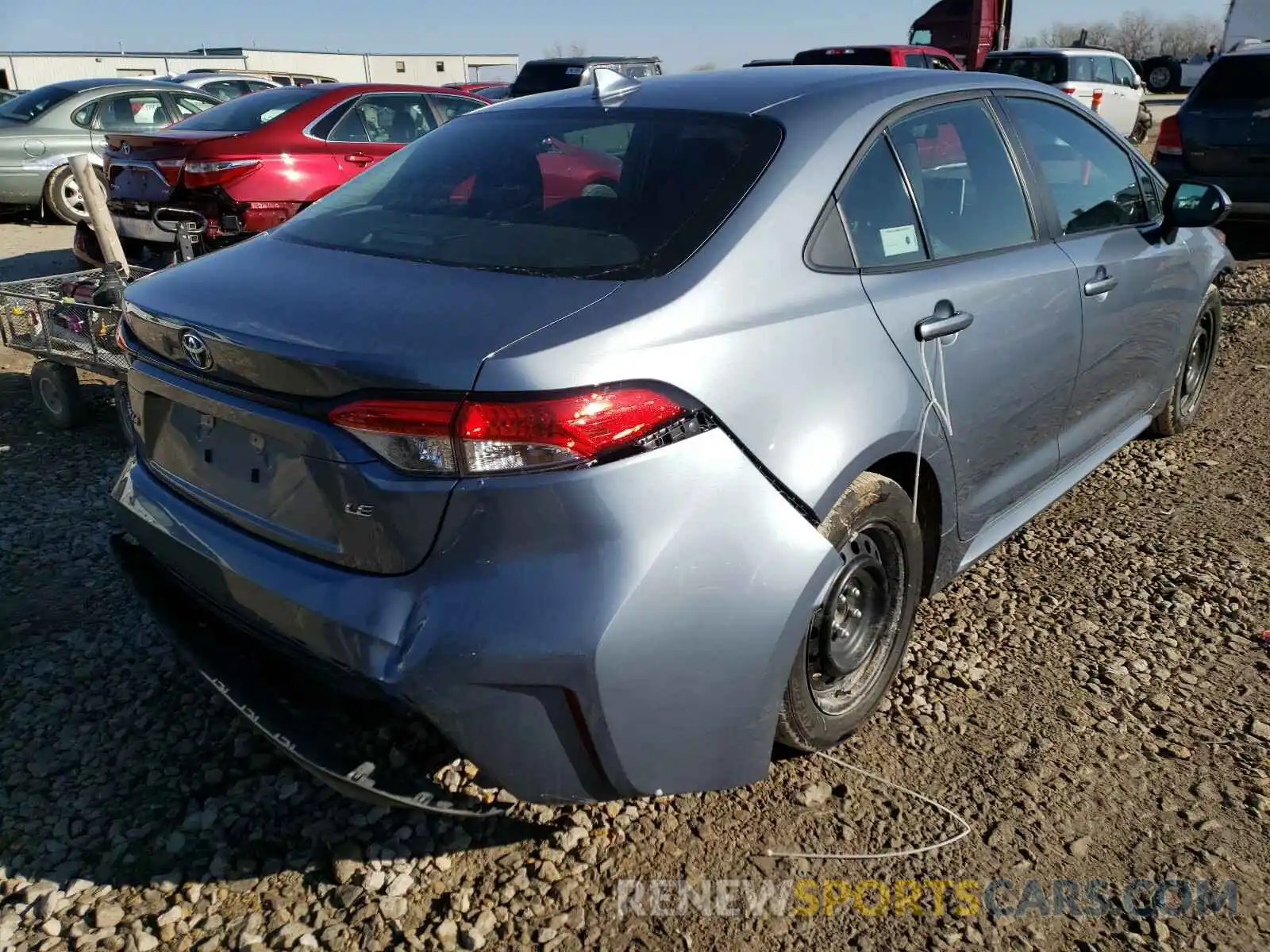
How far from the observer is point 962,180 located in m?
2.90

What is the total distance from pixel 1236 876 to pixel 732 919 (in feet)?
3.68

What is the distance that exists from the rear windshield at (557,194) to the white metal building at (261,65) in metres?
35.1

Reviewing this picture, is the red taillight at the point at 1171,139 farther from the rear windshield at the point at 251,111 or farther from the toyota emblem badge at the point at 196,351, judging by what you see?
the toyota emblem badge at the point at 196,351

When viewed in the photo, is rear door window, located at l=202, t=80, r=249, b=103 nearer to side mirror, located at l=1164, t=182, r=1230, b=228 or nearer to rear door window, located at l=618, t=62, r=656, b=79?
rear door window, located at l=618, t=62, r=656, b=79

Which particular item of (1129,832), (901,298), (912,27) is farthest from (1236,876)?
(912,27)

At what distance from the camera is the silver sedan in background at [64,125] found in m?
11.3

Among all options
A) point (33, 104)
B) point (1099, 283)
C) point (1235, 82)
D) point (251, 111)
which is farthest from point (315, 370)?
point (33, 104)

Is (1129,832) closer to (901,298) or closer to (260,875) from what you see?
(901,298)

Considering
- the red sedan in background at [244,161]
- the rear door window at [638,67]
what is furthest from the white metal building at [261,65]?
the red sedan in background at [244,161]

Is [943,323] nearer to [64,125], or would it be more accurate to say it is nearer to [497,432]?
[497,432]

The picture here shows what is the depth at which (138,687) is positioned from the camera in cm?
292

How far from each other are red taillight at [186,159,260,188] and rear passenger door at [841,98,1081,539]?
5.18 meters

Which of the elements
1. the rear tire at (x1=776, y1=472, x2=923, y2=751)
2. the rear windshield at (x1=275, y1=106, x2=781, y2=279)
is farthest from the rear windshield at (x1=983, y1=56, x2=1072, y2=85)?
the rear tire at (x1=776, y1=472, x2=923, y2=751)

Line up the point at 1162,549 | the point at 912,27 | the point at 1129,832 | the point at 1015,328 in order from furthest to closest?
the point at 912,27 < the point at 1162,549 < the point at 1015,328 < the point at 1129,832
